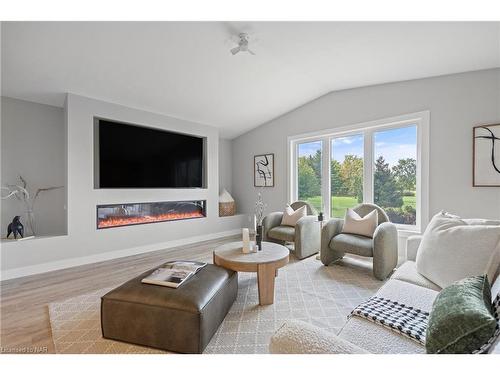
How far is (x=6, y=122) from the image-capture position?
3207mm

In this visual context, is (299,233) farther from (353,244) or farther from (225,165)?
(225,165)

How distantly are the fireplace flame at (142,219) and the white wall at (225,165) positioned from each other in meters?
1.25

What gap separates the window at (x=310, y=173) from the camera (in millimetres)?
4527

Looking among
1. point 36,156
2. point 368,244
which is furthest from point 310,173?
point 36,156

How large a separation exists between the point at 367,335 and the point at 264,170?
167 inches

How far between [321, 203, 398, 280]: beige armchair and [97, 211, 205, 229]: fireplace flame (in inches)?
101

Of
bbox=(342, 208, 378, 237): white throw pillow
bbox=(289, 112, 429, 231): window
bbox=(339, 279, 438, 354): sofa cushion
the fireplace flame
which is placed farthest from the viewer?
the fireplace flame

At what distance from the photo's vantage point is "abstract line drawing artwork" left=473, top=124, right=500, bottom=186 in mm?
2756

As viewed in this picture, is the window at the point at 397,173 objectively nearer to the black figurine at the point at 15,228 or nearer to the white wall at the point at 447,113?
the white wall at the point at 447,113

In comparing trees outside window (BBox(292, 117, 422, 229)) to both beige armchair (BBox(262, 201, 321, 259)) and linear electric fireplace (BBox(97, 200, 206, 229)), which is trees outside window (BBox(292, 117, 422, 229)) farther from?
linear electric fireplace (BBox(97, 200, 206, 229))

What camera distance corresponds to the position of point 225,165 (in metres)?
5.88

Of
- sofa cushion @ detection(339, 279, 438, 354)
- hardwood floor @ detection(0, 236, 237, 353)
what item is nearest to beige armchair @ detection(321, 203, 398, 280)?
sofa cushion @ detection(339, 279, 438, 354)
